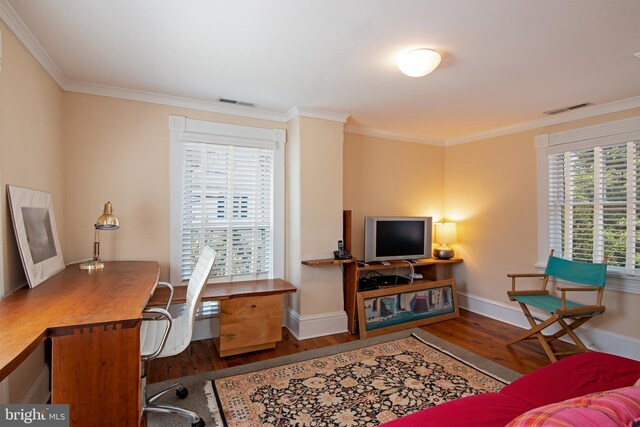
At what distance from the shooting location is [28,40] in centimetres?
198

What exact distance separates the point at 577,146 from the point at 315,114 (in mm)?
2766

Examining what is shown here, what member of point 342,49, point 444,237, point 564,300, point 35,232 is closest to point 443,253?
point 444,237

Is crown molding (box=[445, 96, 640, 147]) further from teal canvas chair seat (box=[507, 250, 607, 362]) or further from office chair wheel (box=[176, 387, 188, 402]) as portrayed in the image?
office chair wheel (box=[176, 387, 188, 402])

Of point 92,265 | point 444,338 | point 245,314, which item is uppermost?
point 92,265

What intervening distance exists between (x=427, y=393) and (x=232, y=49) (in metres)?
2.77

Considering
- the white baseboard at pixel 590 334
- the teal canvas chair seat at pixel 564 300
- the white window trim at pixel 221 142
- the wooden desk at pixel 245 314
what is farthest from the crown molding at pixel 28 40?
the white baseboard at pixel 590 334

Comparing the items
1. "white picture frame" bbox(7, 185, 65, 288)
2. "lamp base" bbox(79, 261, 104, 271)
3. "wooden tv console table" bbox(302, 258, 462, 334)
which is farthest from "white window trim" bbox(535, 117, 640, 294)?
"white picture frame" bbox(7, 185, 65, 288)

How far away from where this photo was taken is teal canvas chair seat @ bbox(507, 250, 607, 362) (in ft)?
9.09

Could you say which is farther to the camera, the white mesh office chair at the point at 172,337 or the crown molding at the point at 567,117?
the crown molding at the point at 567,117

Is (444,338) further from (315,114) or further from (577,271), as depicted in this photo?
(315,114)

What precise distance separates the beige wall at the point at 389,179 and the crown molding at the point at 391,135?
0.05 metres

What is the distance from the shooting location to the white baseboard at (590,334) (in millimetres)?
2921

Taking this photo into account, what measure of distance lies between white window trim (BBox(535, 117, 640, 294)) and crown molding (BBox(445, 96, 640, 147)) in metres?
0.12

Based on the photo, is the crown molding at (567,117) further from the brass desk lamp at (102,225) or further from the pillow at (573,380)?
the brass desk lamp at (102,225)
